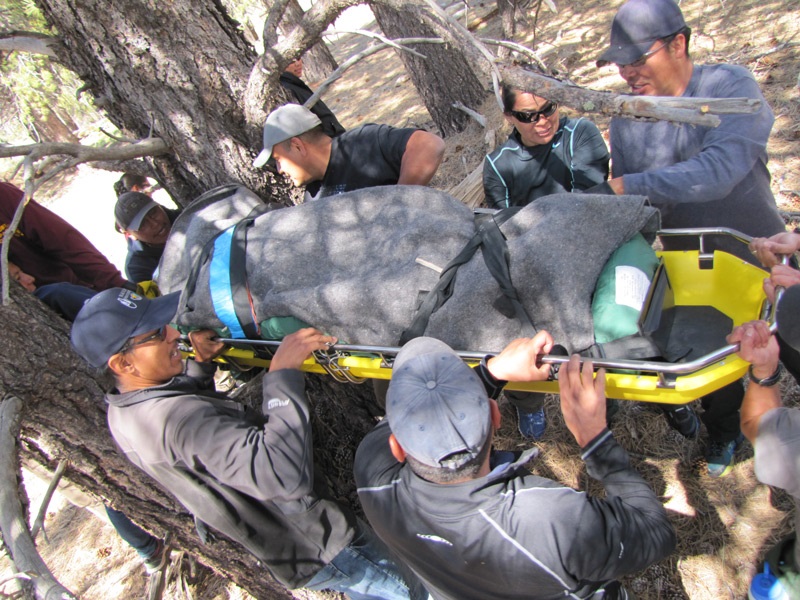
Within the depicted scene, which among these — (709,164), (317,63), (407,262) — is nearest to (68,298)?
(407,262)

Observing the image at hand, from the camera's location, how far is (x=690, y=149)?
8.19 ft

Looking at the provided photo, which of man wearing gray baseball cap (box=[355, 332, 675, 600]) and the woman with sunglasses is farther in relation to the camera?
the woman with sunglasses

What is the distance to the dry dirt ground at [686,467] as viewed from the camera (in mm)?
2703

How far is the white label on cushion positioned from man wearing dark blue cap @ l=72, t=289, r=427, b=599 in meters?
1.18

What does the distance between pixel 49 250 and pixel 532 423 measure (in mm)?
3106

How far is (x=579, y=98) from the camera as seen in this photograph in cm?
177

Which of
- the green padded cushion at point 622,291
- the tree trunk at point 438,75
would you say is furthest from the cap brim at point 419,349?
the tree trunk at point 438,75

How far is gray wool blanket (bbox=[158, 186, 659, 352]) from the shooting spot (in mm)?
2033

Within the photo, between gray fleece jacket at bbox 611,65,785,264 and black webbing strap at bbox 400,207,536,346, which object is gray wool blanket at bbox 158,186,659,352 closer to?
black webbing strap at bbox 400,207,536,346

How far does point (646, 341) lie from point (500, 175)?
1568 millimetres

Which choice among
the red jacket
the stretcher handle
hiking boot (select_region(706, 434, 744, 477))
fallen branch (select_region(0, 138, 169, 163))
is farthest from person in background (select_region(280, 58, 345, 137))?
hiking boot (select_region(706, 434, 744, 477))

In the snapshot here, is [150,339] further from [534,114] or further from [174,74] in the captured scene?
[534,114]

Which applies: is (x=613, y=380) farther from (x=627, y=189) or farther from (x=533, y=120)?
(x=533, y=120)

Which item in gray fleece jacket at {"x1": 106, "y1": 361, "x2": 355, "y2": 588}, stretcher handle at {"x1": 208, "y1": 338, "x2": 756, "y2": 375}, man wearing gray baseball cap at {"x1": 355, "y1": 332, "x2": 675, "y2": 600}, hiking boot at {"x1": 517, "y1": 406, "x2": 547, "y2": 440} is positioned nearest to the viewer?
man wearing gray baseball cap at {"x1": 355, "y1": 332, "x2": 675, "y2": 600}
